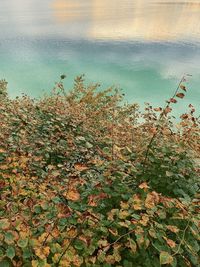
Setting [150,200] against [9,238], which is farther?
[150,200]

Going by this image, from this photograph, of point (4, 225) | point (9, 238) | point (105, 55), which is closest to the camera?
point (9, 238)

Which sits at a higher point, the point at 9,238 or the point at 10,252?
the point at 9,238

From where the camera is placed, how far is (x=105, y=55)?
61750 mm

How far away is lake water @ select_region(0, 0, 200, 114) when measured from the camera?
1834 inches

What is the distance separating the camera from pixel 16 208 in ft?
14.8

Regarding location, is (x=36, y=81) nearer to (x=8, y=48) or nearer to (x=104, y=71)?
(x=104, y=71)

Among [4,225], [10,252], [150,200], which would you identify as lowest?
[10,252]

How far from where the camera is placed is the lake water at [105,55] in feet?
153

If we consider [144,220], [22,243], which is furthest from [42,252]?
[144,220]

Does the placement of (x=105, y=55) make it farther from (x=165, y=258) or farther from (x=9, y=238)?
(x=165, y=258)

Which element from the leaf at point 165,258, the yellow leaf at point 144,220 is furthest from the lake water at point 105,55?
the leaf at point 165,258

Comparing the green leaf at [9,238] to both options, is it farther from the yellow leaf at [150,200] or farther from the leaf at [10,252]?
the yellow leaf at [150,200]

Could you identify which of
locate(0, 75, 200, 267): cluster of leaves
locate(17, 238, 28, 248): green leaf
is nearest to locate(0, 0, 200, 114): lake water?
locate(0, 75, 200, 267): cluster of leaves

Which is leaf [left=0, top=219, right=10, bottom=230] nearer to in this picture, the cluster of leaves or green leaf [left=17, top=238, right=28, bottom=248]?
the cluster of leaves
